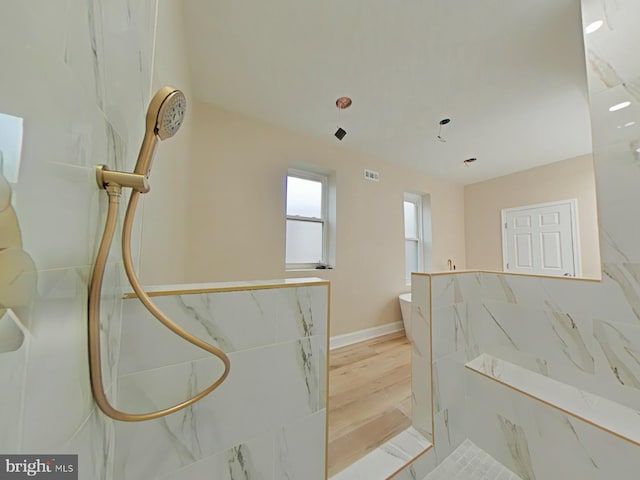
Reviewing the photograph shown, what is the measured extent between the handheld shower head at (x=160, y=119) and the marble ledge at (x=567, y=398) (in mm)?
1928

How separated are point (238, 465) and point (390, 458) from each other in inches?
34.8

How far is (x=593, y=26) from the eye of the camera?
3.83ft

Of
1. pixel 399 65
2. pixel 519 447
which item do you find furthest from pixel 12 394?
pixel 399 65

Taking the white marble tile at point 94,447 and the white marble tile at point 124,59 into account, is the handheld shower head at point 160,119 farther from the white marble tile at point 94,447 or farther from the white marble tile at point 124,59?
the white marble tile at point 94,447

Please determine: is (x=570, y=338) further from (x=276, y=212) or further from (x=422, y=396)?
(x=276, y=212)

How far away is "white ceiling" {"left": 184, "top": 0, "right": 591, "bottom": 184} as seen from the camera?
52.0 inches

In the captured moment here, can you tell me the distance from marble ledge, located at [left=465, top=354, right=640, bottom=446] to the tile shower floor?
0.49 m

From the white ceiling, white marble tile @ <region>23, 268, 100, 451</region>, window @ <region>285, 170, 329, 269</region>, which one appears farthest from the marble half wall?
window @ <region>285, 170, 329, 269</region>

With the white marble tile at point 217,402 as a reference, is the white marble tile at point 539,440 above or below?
below

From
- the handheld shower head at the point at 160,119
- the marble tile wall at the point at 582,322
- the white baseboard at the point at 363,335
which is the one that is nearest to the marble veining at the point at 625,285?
the marble tile wall at the point at 582,322

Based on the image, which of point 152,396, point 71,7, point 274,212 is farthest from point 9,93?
point 274,212

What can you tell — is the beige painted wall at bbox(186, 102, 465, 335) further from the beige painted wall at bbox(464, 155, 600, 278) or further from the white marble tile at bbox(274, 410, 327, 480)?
the white marble tile at bbox(274, 410, 327, 480)

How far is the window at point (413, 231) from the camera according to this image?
380 cm

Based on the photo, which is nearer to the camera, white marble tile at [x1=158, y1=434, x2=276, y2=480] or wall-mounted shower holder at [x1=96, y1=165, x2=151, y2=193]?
wall-mounted shower holder at [x1=96, y1=165, x2=151, y2=193]
